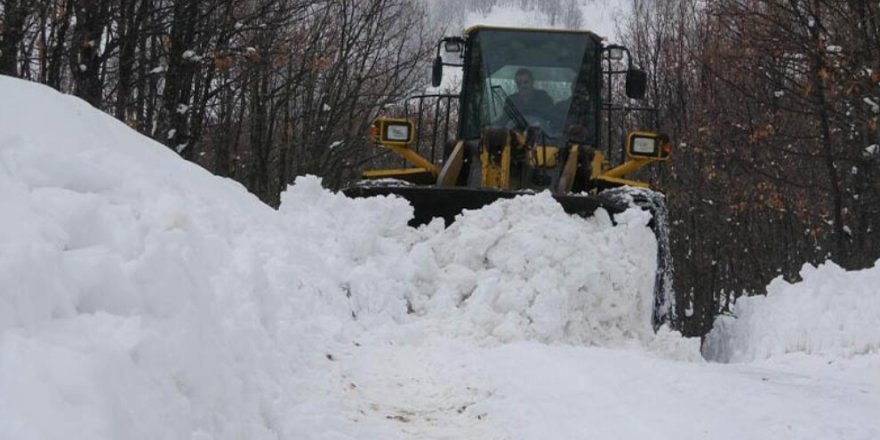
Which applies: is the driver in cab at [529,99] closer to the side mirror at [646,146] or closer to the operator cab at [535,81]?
the operator cab at [535,81]

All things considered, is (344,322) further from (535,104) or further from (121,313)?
(535,104)

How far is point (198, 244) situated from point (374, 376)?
1.25m

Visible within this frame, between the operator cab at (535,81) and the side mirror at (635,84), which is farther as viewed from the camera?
the operator cab at (535,81)

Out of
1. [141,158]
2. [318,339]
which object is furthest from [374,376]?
[141,158]

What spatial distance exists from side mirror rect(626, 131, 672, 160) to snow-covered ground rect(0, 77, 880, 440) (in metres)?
1.79

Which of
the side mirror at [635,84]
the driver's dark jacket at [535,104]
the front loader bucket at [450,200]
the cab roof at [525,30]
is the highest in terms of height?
the cab roof at [525,30]

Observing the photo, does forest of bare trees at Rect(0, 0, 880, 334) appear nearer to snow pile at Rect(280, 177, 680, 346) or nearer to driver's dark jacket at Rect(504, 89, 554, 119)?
driver's dark jacket at Rect(504, 89, 554, 119)

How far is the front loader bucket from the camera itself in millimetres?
7156

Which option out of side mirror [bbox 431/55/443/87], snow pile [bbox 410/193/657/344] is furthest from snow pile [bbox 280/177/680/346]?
side mirror [bbox 431/55/443/87]

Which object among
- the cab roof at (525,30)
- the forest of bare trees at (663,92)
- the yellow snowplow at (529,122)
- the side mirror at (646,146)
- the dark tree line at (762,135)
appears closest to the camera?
the yellow snowplow at (529,122)

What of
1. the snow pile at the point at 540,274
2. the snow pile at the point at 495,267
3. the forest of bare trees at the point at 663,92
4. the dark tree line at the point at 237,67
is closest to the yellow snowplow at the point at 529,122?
the snow pile at the point at 495,267

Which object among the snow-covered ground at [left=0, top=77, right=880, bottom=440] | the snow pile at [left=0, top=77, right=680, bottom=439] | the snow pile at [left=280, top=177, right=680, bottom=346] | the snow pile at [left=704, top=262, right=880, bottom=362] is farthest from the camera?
the snow pile at [left=704, top=262, right=880, bottom=362]

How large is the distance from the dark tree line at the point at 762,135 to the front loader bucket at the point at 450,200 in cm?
485

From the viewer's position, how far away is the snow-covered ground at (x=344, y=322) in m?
2.48
